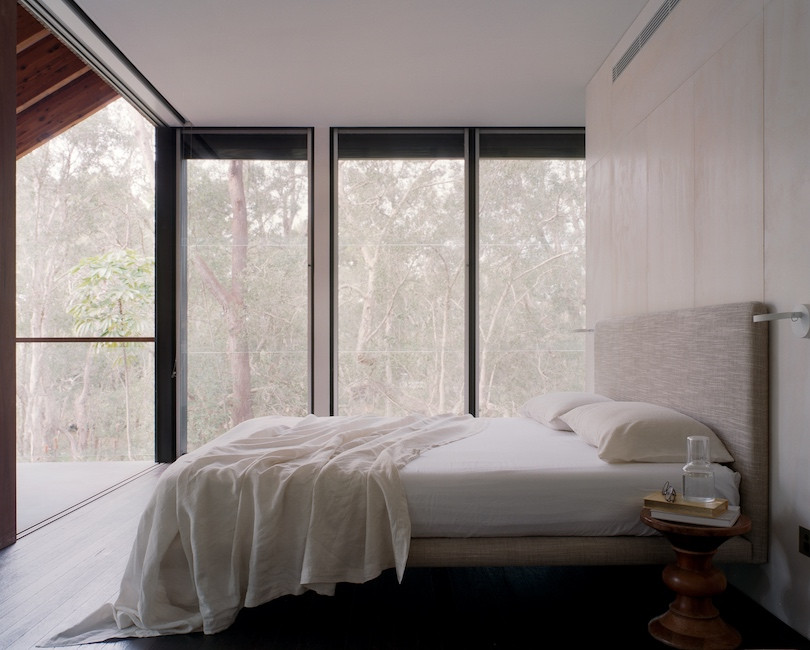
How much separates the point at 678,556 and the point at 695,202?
1.59m

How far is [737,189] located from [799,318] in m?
0.67

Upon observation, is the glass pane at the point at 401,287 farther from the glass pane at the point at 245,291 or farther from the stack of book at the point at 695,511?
the stack of book at the point at 695,511

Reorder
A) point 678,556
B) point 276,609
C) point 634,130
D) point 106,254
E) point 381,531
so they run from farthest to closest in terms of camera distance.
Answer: point 106,254, point 634,130, point 276,609, point 381,531, point 678,556

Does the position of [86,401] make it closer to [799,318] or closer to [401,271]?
[401,271]

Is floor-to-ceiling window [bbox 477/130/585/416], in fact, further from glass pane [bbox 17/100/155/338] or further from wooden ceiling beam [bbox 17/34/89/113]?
wooden ceiling beam [bbox 17/34/89/113]

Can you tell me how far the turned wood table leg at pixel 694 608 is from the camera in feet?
6.52

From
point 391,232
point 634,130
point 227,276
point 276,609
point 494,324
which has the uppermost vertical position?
point 634,130

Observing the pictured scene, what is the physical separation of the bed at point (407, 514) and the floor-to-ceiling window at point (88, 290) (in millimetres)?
3442

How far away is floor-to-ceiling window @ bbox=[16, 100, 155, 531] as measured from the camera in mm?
5570

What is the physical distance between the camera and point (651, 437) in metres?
2.47

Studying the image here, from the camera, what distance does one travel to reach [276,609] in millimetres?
2404

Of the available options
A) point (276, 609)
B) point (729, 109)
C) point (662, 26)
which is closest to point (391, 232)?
point (662, 26)

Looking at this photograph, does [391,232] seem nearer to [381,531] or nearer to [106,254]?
[106,254]

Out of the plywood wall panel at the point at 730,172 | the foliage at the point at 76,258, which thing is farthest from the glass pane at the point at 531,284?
the foliage at the point at 76,258
